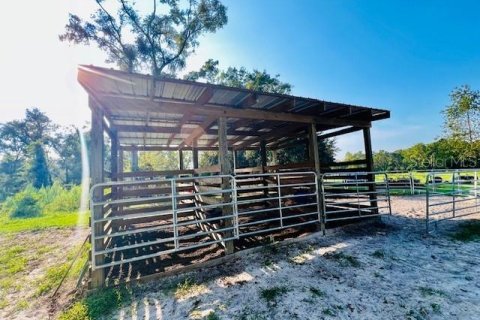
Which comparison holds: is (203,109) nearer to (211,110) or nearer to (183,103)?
(211,110)

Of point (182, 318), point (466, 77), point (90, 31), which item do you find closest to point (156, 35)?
point (90, 31)

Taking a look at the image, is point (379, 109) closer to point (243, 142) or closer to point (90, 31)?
point (243, 142)

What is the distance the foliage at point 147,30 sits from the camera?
10719 millimetres

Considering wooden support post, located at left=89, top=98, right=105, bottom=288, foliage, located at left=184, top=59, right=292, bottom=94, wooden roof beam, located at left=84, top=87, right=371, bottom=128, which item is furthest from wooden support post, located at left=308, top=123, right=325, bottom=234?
foliage, located at left=184, top=59, right=292, bottom=94

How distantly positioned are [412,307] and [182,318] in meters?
2.39

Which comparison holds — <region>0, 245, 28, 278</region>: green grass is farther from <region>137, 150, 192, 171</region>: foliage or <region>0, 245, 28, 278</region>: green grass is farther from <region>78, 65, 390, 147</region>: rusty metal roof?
<region>137, 150, 192, 171</region>: foliage

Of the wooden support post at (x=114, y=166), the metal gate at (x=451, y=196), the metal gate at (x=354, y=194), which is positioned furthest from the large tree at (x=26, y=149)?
the metal gate at (x=451, y=196)

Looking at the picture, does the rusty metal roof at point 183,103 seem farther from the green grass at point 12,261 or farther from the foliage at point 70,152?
the foliage at point 70,152

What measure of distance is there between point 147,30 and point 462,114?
1015 inches

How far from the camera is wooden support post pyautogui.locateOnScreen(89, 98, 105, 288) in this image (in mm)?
2855

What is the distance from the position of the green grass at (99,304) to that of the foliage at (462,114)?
1051 inches

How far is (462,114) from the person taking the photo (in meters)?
19.0

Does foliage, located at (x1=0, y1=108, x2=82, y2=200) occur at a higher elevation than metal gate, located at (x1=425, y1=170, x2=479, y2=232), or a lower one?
higher

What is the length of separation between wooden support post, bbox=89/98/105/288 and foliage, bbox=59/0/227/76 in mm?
10647
